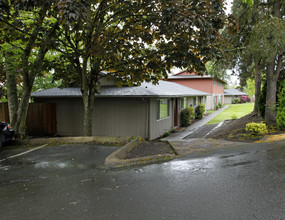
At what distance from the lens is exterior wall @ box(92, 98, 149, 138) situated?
11758 millimetres

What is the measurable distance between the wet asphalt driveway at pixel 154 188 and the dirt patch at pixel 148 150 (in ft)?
2.76

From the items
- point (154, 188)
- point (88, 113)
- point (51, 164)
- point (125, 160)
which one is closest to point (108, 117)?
point (88, 113)

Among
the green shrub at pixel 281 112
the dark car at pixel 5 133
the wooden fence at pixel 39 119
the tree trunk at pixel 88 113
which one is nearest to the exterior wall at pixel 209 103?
the green shrub at pixel 281 112

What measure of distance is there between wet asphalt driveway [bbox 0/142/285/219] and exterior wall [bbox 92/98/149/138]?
5822 mm

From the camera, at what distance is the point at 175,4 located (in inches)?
201

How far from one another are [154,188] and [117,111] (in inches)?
341

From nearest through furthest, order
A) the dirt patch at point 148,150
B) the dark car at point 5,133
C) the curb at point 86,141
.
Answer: the dirt patch at point 148,150, the dark car at point 5,133, the curb at point 86,141

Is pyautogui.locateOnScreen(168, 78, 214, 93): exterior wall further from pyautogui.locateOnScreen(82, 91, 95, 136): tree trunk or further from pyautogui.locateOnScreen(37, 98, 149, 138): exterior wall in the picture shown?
pyautogui.locateOnScreen(82, 91, 95, 136): tree trunk

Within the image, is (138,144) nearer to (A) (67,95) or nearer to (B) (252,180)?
(B) (252,180)

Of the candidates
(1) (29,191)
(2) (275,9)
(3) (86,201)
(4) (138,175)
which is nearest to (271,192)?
(4) (138,175)

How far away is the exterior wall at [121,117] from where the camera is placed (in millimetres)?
11758

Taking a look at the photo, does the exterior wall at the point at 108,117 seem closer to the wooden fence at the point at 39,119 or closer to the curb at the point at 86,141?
the wooden fence at the point at 39,119

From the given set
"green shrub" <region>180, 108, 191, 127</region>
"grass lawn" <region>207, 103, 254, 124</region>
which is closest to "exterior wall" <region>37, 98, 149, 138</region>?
"green shrub" <region>180, 108, 191, 127</region>

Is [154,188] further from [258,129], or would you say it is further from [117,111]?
[117,111]
